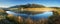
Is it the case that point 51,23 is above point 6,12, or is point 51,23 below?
below

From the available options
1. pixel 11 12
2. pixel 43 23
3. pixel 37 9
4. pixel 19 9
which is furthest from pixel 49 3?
pixel 11 12

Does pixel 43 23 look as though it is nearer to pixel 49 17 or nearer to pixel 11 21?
pixel 49 17

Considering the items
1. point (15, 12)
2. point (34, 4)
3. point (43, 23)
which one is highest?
point (34, 4)

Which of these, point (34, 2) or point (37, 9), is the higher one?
point (34, 2)

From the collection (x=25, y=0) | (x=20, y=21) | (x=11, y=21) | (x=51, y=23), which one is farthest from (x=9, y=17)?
(x=51, y=23)

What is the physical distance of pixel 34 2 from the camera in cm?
151

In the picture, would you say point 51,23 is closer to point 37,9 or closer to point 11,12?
point 37,9

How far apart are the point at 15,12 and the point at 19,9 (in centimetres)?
8

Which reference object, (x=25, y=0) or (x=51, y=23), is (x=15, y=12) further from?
(x=51, y=23)

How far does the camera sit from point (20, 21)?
152cm

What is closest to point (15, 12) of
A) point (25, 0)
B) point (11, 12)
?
point (11, 12)

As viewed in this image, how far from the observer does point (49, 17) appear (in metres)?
1.51

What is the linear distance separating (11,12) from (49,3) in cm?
60

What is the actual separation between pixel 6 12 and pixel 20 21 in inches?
10.1
